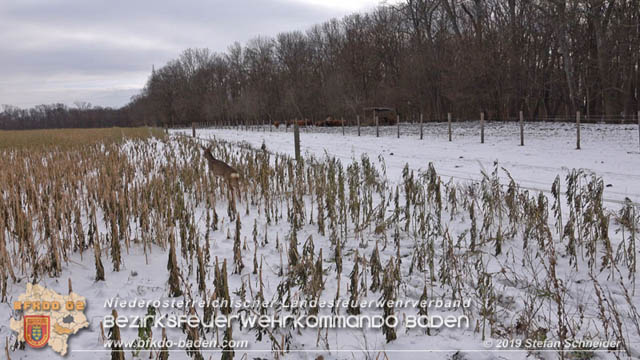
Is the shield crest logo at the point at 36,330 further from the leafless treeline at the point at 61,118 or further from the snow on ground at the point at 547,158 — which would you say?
the leafless treeline at the point at 61,118

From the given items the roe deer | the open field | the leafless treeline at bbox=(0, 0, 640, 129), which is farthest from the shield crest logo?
the leafless treeline at bbox=(0, 0, 640, 129)

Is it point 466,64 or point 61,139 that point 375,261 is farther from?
point 466,64

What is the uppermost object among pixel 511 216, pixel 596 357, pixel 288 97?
pixel 288 97

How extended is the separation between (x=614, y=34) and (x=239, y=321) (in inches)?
1322

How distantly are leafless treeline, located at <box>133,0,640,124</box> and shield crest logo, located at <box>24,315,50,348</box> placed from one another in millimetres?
24844

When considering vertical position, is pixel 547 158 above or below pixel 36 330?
above

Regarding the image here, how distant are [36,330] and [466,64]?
1498 inches

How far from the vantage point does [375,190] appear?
7961 millimetres

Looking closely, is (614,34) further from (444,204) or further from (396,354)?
(396,354)

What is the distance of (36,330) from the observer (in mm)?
2881

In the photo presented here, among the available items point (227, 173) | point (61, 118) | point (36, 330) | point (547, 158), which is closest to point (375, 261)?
point (36, 330)

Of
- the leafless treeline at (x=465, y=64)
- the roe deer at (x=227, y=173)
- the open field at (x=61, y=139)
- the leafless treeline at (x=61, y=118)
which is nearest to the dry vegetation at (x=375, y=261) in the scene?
the roe deer at (x=227, y=173)

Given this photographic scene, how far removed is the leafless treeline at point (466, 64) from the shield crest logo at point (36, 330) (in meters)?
24.8

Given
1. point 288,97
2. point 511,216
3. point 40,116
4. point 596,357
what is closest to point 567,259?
point 511,216
